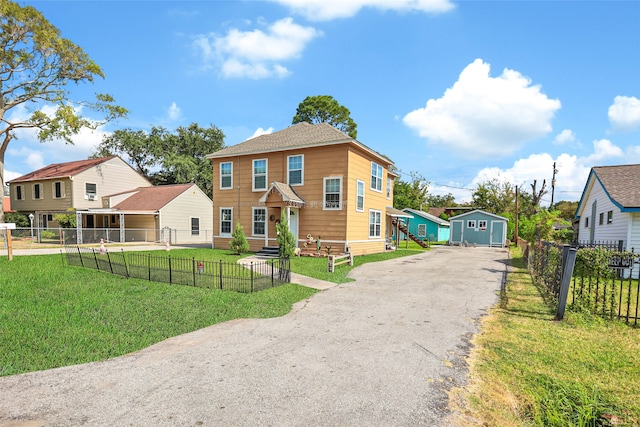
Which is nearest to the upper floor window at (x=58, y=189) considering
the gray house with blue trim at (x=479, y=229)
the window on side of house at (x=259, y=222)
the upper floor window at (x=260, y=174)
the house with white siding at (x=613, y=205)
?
the upper floor window at (x=260, y=174)

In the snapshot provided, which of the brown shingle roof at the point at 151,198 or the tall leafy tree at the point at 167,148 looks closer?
the brown shingle roof at the point at 151,198

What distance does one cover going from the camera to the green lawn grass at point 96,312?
5.23 metres

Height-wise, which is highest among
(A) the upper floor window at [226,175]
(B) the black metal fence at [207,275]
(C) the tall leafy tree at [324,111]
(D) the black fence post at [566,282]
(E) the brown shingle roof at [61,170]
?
(C) the tall leafy tree at [324,111]

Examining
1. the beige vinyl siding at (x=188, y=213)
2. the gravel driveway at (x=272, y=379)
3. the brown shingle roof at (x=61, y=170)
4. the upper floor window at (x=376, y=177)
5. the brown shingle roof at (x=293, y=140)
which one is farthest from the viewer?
the brown shingle roof at (x=61, y=170)

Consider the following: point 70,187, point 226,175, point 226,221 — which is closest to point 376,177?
point 226,175

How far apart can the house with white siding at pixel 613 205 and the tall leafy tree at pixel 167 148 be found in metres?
41.0

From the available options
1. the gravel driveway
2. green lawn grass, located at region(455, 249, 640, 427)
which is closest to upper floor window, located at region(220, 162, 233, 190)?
the gravel driveway

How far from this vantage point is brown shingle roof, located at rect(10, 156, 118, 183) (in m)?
29.8

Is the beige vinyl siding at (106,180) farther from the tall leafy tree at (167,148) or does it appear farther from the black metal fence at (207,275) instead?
the black metal fence at (207,275)

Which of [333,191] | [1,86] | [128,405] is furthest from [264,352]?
[1,86]

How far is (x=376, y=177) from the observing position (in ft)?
69.7

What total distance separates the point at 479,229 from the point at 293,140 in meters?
25.5

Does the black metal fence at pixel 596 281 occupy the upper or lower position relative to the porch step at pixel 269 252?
upper

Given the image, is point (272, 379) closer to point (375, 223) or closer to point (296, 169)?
point (296, 169)
